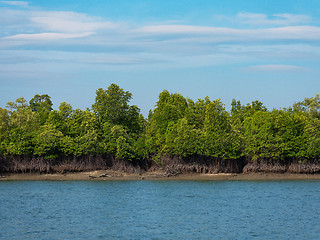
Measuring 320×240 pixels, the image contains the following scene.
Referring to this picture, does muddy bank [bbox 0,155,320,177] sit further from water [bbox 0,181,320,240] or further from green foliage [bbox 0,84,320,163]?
water [bbox 0,181,320,240]

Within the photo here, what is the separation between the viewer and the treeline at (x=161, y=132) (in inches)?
3314

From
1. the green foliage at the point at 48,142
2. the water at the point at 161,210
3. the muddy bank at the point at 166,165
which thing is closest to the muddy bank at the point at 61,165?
the muddy bank at the point at 166,165

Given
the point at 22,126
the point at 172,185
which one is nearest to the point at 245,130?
the point at 172,185

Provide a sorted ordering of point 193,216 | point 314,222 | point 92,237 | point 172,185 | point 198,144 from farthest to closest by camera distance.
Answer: point 198,144 < point 172,185 < point 193,216 < point 314,222 < point 92,237

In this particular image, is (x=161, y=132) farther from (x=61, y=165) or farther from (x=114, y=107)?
(x=61, y=165)

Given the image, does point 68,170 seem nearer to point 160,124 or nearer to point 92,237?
point 160,124

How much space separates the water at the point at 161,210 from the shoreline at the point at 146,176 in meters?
5.81

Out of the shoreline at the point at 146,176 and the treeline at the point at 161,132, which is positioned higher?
the treeline at the point at 161,132

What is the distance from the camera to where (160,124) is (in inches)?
3578

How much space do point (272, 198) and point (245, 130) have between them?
31.9 meters

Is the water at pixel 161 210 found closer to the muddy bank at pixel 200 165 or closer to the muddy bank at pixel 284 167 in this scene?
the muddy bank at pixel 284 167

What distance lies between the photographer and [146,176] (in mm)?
86062

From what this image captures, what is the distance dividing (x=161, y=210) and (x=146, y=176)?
35619 mm

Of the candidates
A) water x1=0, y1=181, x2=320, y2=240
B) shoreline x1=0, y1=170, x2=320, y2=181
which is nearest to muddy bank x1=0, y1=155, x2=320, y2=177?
shoreline x1=0, y1=170, x2=320, y2=181
